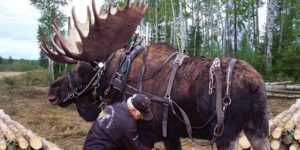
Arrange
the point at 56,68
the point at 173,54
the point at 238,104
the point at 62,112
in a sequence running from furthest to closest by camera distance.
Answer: the point at 56,68 < the point at 62,112 < the point at 173,54 < the point at 238,104

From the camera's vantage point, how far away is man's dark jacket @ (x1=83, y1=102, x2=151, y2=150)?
15.9ft

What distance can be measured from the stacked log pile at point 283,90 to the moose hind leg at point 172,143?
14.3 metres

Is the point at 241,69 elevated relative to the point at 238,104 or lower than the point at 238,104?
elevated

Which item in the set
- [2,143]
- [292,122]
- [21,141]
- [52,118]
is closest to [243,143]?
[292,122]

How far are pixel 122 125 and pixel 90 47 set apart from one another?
1374 mm

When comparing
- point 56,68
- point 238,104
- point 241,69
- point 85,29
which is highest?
point 85,29

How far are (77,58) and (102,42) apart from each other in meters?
0.35

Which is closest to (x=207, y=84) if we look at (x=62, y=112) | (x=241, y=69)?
(x=241, y=69)

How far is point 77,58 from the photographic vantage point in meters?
5.96

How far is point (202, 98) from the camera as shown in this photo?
16.2 ft

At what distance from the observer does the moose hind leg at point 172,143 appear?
5605mm

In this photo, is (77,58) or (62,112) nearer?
(77,58)

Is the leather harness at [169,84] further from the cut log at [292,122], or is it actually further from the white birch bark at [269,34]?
the white birch bark at [269,34]

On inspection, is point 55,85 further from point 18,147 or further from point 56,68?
point 56,68
